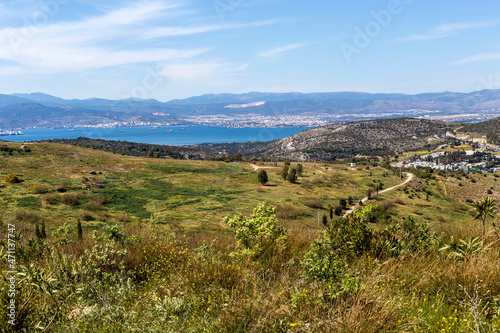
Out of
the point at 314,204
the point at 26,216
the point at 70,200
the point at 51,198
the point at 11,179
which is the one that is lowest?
the point at 314,204

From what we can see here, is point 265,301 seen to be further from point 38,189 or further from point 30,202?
point 38,189

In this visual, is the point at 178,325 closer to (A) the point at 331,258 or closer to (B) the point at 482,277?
(A) the point at 331,258

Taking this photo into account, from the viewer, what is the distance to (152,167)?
63.9 m

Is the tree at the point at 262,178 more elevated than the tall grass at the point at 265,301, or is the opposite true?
the tall grass at the point at 265,301

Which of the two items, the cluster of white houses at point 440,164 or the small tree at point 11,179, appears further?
the cluster of white houses at point 440,164

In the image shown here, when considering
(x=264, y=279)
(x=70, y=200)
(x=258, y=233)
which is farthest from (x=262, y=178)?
(x=264, y=279)

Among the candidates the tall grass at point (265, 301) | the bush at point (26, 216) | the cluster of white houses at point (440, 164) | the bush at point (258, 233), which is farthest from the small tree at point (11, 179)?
the cluster of white houses at point (440, 164)

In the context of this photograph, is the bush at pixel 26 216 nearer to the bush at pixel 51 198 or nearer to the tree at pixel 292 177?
the bush at pixel 51 198

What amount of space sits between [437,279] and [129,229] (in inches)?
283

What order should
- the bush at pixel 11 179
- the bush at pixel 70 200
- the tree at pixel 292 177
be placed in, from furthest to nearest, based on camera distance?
the tree at pixel 292 177 < the bush at pixel 11 179 < the bush at pixel 70 200

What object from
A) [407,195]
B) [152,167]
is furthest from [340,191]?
[152,167]

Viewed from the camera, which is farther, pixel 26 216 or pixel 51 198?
pixel 51 198

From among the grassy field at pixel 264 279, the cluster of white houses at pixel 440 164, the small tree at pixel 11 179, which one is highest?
the grassy field at pixel 264 279

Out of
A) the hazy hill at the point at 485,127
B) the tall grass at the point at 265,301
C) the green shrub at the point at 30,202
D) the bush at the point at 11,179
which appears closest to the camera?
the tall grass at the point at 265,301
